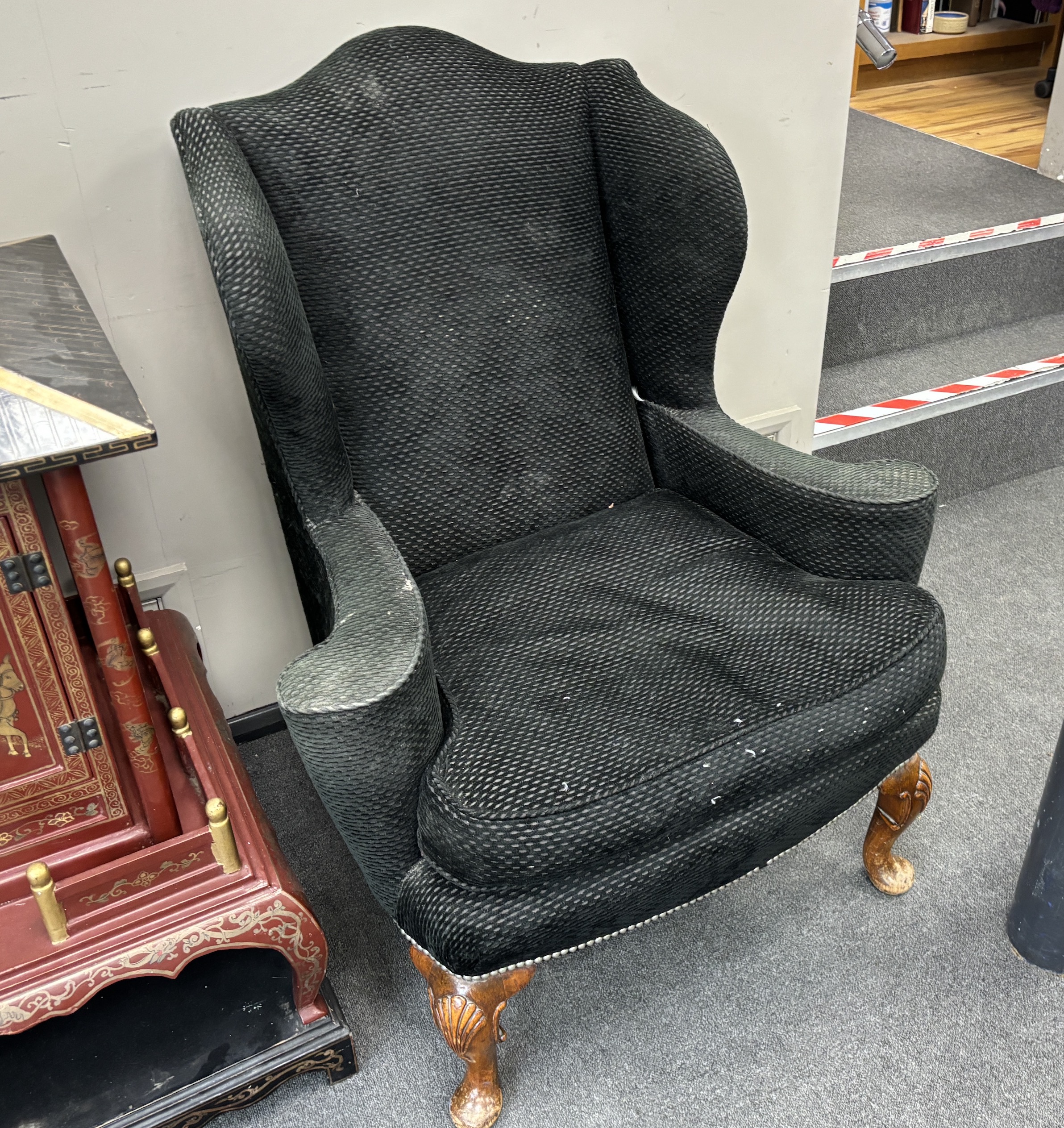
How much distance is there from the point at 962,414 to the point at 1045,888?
4.00 feet

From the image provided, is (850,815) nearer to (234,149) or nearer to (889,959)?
(889,959)

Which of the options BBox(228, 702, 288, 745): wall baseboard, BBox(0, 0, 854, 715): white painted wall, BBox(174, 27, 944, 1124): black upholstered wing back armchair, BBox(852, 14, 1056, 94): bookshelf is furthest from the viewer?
BBox(852, 14, 1056, 94): bookshelf

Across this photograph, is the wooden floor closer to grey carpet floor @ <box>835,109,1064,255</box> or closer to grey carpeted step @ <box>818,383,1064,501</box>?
grey carpet floor @ <box>835,109,1064,255</box>

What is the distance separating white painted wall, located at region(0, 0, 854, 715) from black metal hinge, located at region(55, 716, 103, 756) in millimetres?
502

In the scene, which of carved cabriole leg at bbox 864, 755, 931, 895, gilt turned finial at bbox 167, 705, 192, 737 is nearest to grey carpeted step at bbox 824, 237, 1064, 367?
carved cabriole leg at bbox 864, 755, 931, 895

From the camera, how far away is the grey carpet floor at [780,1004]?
118cm

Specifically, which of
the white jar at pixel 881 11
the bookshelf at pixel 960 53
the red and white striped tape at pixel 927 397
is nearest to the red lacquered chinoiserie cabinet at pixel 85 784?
the red and white striped tape at pixel 927 397

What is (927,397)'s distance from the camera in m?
2.15

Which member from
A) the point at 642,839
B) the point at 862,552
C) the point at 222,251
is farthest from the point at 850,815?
the point at 222,251

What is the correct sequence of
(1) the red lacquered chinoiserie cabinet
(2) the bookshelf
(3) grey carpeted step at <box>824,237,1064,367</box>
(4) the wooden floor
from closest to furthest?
(1) the red lacquered chinoiserie cabinet
(3) grey carpeted step at <box>824,237,1064,367</box>
(4) the wooden floor
(2) the bookshelf

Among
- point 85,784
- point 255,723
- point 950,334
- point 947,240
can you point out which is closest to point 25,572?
point 85,784

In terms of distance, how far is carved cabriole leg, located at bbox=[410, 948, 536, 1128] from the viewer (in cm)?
107

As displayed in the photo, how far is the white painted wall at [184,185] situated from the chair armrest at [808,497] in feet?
1.66

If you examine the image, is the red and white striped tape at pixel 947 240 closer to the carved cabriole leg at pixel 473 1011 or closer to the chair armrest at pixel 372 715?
the chair armrest at pixel 372 715
